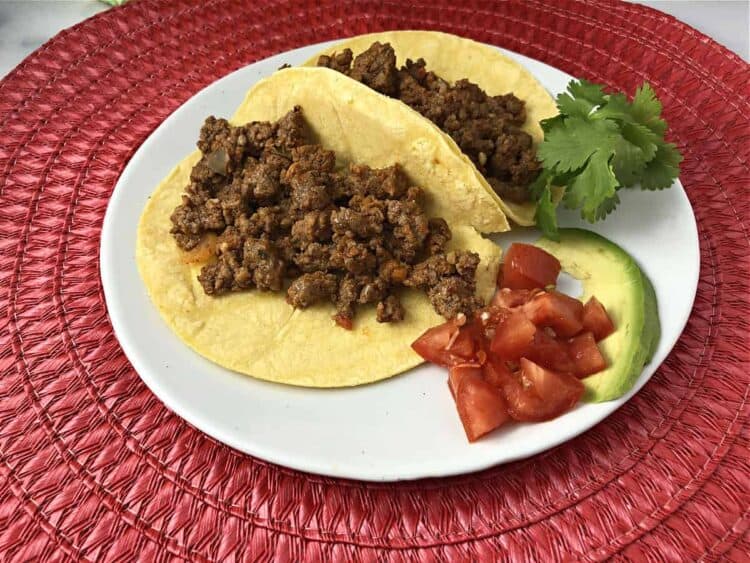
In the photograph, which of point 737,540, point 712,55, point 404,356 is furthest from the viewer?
point 712,55

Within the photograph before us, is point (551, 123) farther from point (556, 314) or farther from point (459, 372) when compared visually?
point (459, 372)

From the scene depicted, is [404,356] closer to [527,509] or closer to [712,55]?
[527,509]

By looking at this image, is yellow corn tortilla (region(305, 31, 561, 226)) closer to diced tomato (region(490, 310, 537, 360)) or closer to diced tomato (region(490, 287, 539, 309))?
diced tomato (region(490, 287, 539, 309))

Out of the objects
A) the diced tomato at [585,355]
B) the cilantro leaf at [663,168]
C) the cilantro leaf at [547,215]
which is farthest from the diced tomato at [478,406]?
the cilantro leaf at [663,168]

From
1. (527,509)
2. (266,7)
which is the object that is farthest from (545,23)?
(527,509)

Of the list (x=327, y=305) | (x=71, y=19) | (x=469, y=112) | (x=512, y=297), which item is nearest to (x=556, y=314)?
(x=512, y=297)

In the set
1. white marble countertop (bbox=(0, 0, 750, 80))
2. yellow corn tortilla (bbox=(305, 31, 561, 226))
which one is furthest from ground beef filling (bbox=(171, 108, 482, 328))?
white marble countertop (bbox=(0, 0, 750, 80))
